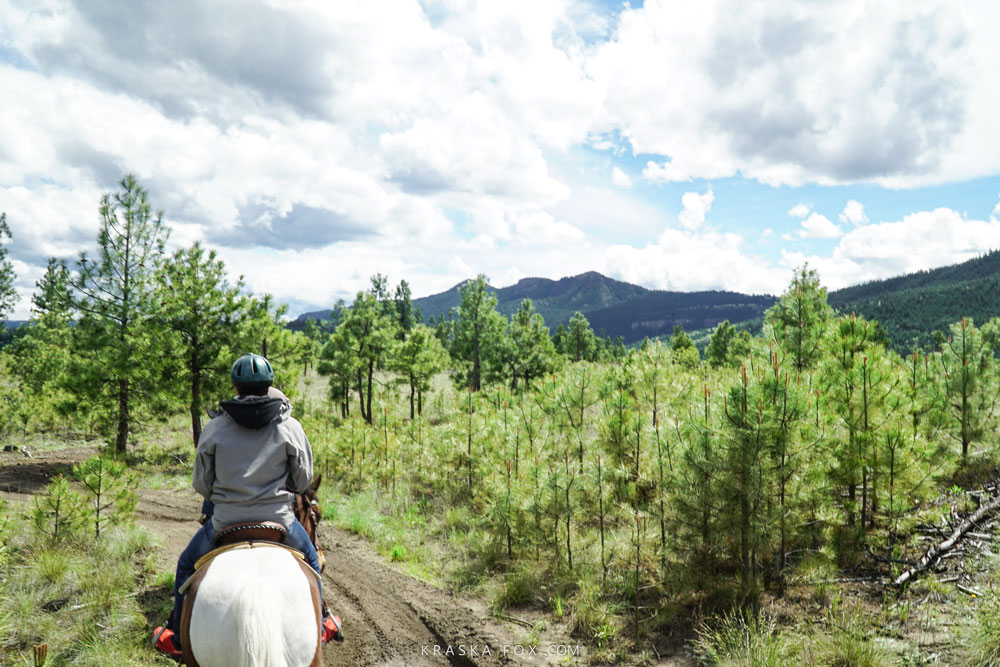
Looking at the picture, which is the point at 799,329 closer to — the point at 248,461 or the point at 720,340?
the point at 248,461

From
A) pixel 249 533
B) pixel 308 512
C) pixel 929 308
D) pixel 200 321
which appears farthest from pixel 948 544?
pixel 929 308

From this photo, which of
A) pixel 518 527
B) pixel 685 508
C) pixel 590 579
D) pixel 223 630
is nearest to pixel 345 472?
pixel 518 527

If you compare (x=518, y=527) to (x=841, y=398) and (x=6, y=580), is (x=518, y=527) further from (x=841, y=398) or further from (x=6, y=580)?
(x=6, y=580)

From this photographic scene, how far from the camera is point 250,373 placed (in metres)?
4.04

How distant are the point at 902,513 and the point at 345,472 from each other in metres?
12.8

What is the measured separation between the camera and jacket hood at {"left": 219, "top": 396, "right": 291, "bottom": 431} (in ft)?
12.7

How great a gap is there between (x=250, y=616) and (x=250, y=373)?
72.5 inches

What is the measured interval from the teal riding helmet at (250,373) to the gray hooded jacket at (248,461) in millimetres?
153

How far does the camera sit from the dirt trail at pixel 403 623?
5.61 meters

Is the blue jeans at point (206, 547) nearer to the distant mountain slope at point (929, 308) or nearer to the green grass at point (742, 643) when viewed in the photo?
the green grass at point (742, 643)

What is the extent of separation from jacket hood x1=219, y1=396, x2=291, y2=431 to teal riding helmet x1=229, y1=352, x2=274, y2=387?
14 cm

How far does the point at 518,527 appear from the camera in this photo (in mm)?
8031

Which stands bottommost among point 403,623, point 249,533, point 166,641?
point 403,623

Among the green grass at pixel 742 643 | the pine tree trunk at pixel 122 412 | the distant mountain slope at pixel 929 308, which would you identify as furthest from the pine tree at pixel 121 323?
the distant mountain slope at pixel 929 308
